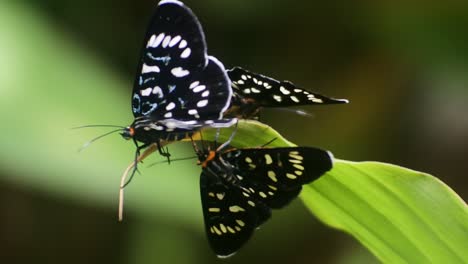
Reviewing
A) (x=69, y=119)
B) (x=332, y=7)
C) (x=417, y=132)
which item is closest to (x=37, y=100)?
(x=69, y=119)

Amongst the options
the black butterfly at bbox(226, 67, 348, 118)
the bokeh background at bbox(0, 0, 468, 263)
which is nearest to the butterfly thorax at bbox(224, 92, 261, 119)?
the black butterfly at bbox(226, 67, 348, 118)

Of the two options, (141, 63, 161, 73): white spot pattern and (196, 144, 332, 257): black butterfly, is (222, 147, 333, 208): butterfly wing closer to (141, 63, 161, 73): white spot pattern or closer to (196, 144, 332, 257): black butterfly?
(196, 144, 332, 257): black butterfly

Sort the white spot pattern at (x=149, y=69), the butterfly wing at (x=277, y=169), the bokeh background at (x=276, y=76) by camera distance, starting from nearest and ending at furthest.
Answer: the butterfly wing at (x=277, y=169) < the white spot pattern at (x=149, y=69) < the bokeh background at (x=276, y=76)

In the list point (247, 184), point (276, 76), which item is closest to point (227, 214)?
point (247, 184)

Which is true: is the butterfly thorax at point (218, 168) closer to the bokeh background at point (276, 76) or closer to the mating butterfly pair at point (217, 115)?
the mating butterfly pair at point (217, 115)

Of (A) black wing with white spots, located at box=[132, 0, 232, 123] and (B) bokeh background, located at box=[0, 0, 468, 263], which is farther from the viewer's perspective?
(B) bokeh background, located at box=[0, 0, 468, 263]

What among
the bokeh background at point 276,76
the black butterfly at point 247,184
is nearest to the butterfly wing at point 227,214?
the black butterfly at point 247,184

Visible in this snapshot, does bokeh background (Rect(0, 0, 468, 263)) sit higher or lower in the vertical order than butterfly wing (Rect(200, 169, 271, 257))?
lower

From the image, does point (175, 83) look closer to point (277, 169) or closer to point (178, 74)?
point (178, 74)
